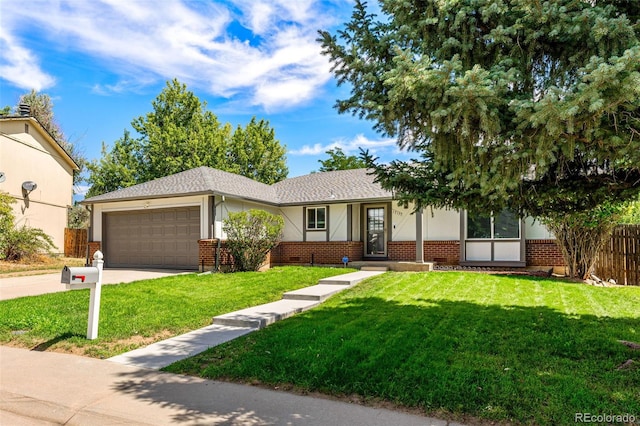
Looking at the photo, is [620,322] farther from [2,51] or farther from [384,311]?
[2,51]

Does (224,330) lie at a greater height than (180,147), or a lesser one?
lesser

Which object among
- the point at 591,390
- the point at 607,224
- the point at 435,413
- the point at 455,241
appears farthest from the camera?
the point at 455,241

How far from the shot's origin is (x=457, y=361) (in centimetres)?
434

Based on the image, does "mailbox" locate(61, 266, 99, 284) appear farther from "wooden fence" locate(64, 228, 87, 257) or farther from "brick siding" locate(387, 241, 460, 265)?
"wooden fence" locate(64, 228, 87, 257)

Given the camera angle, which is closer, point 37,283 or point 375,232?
point 37,283

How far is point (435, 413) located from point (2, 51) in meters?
10.3

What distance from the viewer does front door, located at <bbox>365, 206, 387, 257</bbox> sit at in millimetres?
15562

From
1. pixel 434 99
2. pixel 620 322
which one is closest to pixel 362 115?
pixel 434 99

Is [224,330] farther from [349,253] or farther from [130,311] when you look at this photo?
[349,253]

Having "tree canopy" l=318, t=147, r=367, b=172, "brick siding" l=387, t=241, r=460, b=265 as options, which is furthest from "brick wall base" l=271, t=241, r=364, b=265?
"tree canopy" l=318, t=147, r=367, b=172

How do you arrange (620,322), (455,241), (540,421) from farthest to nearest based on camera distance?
(455,241)
(620,322)
(540,421)

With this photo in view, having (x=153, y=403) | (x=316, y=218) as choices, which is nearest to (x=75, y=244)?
(x=316, y=218)

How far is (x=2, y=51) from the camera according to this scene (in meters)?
8.28

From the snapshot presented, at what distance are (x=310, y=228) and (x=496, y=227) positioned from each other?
7.01 meters
